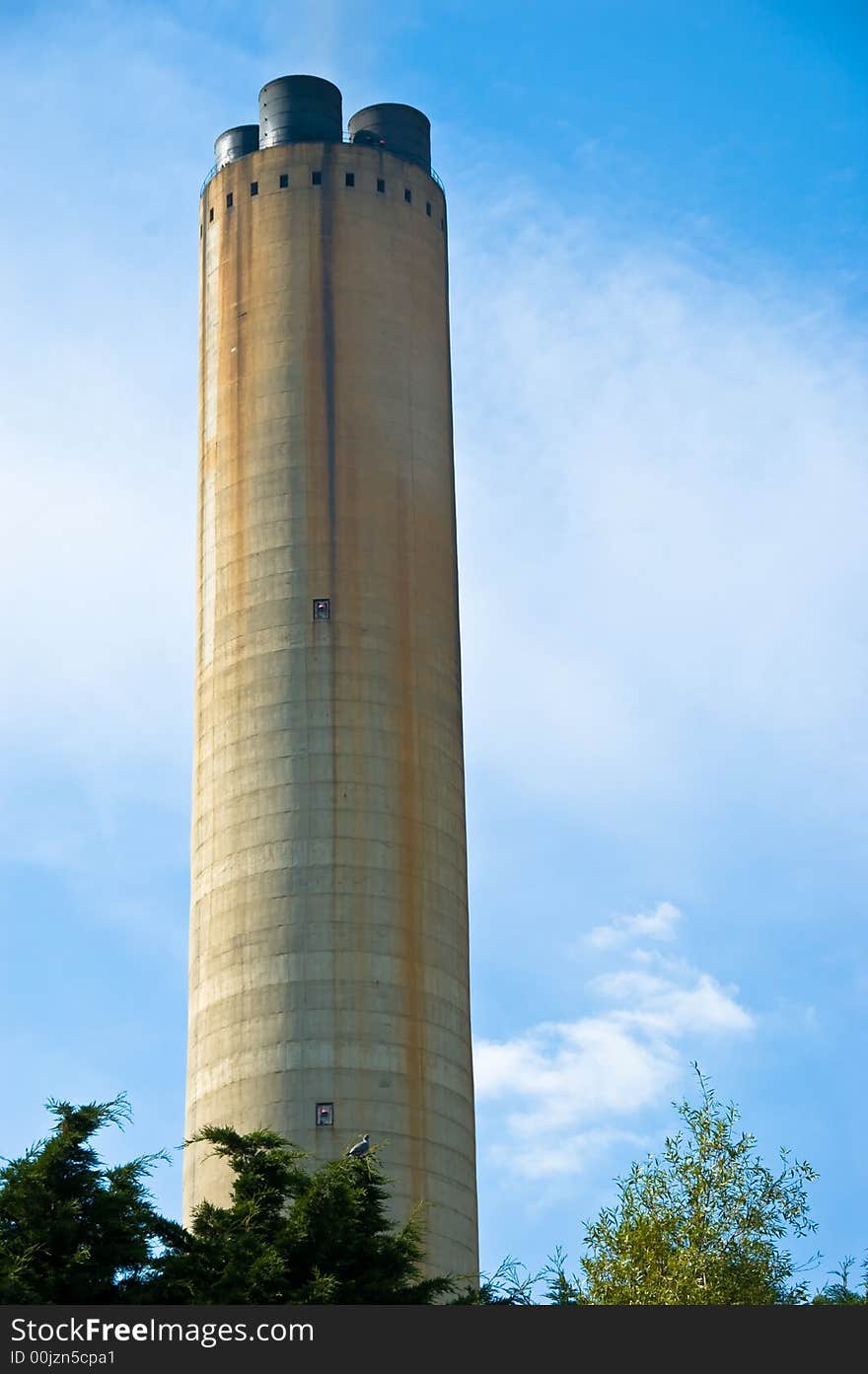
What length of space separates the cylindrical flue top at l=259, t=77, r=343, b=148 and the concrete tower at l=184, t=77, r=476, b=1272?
0.09 metres

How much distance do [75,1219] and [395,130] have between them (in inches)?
1811

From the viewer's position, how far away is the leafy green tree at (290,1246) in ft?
153

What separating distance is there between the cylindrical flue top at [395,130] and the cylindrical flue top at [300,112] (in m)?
0.75

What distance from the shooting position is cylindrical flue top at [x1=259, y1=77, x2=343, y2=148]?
8025cm

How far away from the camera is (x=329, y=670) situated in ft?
242

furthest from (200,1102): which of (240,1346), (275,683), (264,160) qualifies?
(240,1346)

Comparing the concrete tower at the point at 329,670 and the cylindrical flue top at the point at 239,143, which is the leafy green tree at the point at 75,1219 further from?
the cylindrical flue top at the point at 239,143

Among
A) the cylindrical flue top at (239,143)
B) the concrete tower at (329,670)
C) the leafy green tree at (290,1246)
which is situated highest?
the cylindrical flue top at (239,143)

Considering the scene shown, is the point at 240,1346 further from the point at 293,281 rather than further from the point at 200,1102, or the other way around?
the point at 293,281

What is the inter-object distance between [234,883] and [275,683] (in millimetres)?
6120

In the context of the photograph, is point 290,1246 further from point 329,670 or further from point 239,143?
point 239,143

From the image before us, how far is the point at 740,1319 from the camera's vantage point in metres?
33.9

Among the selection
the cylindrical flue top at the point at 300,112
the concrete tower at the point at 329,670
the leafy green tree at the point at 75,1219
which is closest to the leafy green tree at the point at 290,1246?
the leafy green tree at the point at 75,1219

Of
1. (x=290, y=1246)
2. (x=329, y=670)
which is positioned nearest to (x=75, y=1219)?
(x=290, y=1246)
